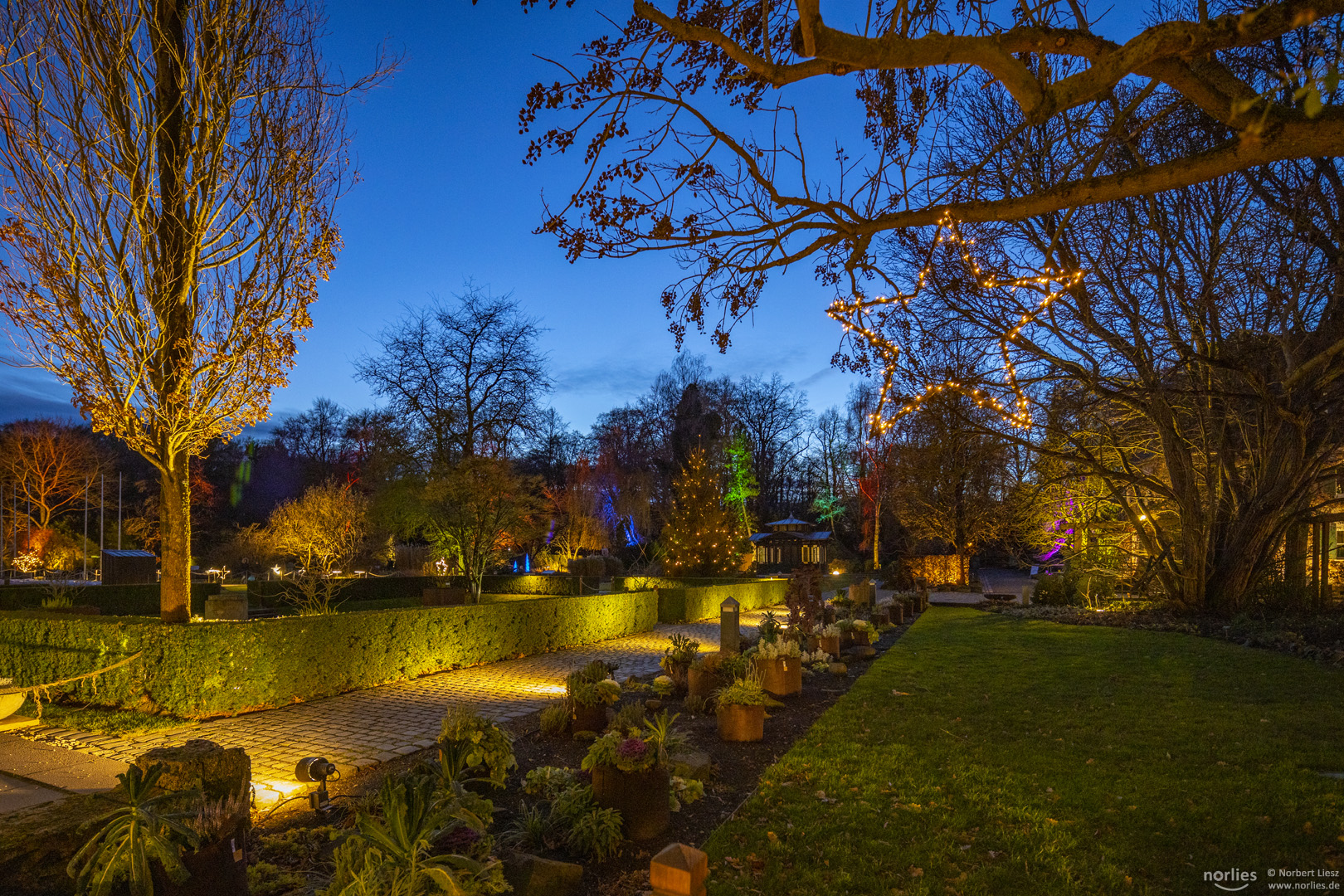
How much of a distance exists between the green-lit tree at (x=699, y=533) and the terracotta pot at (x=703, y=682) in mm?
17456

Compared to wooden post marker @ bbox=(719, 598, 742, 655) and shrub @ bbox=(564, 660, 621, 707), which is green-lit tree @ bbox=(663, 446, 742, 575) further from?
shrub @ bbox=(564, 660, 621, 707)

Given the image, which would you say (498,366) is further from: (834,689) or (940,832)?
(940,832)

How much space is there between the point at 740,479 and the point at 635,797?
35911 millimetres

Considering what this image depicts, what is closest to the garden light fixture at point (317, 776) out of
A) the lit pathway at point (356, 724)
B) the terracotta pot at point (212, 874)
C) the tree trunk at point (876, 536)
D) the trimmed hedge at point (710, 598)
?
the lit pathway at point (356, 724)

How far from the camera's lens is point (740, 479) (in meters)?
39.6

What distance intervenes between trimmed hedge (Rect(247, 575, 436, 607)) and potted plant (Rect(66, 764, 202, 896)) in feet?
51.4

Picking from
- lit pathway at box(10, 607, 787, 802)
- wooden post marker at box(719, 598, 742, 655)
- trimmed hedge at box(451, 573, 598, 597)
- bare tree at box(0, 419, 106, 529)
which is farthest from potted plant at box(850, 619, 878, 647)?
bare tree at box(0, 419, 106, 529)

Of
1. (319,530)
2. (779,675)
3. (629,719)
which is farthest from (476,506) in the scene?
(629,719)

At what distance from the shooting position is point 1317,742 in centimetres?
535

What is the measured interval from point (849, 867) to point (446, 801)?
200cm

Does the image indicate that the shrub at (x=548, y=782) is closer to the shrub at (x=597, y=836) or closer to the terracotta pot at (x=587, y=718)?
the shrub at (x=597, y=836)

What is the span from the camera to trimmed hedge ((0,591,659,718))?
6.95m

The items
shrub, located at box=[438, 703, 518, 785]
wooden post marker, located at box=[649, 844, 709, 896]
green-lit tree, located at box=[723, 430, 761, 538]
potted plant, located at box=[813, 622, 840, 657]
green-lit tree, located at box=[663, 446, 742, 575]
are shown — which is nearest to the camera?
wooden post marker, located at box=[649, 844, 709, 896]

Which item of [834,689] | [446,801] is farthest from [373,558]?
[446,801]
